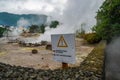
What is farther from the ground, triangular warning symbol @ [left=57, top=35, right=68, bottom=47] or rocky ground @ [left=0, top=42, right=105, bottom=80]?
triangular warning symbol @ [left=57, top=35, right=68, bottom=47]

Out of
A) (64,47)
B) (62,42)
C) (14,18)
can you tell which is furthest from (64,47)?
(14,18)

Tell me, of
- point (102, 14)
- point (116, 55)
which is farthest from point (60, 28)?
point (116, 55)

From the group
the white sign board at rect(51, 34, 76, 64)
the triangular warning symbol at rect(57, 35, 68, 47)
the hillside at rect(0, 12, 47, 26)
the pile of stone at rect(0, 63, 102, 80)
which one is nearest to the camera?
the pile of stone at rect(0, 63, 102, 80)

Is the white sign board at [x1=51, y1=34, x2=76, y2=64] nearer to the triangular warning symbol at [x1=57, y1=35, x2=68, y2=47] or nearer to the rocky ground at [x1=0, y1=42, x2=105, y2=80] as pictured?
the triangular warning symbol at [x1=57, y1=35, x2=68, y2=47]

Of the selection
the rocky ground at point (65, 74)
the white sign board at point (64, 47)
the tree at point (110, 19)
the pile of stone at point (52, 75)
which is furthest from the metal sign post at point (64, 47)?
the tree at point (110, 19)

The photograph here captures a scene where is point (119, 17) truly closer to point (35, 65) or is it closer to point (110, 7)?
point (110, 7)

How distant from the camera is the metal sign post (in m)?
6.82

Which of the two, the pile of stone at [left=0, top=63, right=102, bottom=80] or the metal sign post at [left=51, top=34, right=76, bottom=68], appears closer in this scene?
the pile of stone at [left=0, top=63, right=102, bottom=80]

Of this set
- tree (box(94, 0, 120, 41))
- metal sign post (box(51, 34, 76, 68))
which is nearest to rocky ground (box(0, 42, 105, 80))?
metal sign post (box(51, 34, 76, 68))

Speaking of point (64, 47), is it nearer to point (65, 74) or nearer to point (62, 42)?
point (62, 42)

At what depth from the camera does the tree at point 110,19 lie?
38.2 feet

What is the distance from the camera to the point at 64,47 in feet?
22.8

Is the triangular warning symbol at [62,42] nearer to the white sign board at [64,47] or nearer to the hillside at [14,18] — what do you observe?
the white sign board at [64,47]

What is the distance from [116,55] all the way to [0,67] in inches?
204
